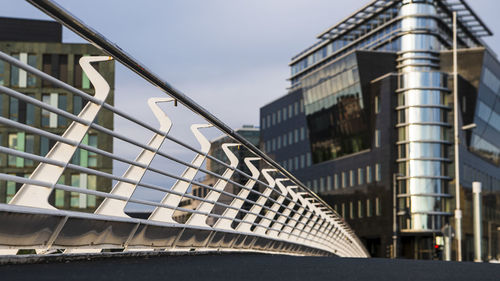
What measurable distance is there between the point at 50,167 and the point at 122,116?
0.91m

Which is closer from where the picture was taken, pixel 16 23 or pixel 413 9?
pixel 413 9

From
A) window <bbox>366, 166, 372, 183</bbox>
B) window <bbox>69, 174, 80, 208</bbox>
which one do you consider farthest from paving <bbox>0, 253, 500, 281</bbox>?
window <bbox>69, 174, 80, 208</bbox>

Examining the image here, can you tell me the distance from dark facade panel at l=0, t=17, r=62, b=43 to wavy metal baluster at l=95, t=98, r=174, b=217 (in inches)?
2908

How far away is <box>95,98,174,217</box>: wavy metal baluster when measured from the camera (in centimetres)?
588

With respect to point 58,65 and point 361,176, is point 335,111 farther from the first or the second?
point 58,65

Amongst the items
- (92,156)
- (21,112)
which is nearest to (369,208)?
(92,156)

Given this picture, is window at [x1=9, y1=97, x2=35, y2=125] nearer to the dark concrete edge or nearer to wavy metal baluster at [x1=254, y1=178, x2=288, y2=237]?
wavy metal baluster at [x1=254, y1=178, x2=288, y2=237]

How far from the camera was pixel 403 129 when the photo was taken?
63.8 metres

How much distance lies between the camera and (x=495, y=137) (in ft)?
242

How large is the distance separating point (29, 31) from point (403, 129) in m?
39.0

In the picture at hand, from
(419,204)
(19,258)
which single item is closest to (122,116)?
(19,258)

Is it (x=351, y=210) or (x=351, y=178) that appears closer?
(x=351, y=210)

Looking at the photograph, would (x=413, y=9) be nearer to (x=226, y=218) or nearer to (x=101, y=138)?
(x=101, y=138)

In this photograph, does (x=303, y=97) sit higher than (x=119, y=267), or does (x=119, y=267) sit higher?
(x=303, y=97)
